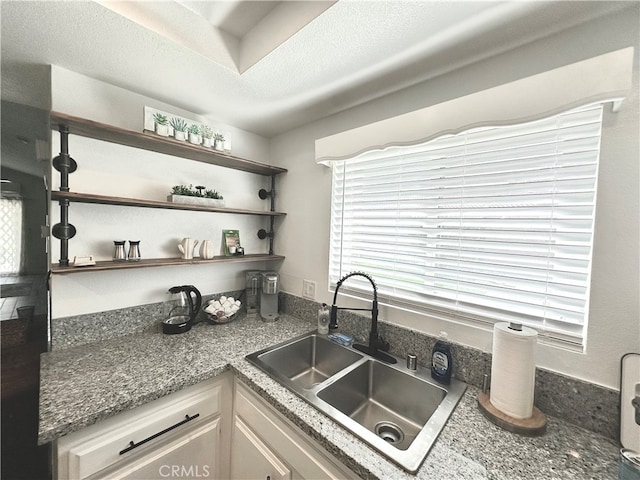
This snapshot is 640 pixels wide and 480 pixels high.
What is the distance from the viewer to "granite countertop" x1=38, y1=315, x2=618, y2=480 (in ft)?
2.16

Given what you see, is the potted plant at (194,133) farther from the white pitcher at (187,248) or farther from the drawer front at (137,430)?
the drawer front at (137,430)

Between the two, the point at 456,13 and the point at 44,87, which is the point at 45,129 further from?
the point at 456,13

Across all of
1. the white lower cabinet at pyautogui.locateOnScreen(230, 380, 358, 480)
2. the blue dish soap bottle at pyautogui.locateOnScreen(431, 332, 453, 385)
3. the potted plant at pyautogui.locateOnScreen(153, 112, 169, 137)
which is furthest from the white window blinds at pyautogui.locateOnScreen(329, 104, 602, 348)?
the potted plant at pyautogui.locateOnScreen(153, 112, 169, 137)

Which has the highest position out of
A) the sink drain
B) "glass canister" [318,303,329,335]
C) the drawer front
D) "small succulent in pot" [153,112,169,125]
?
"small succulent in pot" [153,112,169,125]

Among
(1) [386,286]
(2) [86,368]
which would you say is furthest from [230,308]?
(1) [386,286]

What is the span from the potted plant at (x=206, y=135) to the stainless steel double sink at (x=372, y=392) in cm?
121

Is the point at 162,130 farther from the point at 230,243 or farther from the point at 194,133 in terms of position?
the point at 230,243

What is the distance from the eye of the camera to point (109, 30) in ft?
3.02

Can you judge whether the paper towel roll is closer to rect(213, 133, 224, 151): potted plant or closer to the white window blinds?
the white window blinds

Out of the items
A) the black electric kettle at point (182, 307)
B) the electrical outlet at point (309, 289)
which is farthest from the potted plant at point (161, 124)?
the electrical outlet at point (309, 289)

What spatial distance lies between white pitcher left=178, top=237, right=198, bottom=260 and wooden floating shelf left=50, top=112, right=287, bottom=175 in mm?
514

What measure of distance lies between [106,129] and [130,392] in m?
1.12

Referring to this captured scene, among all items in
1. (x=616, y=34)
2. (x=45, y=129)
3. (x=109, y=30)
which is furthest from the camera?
(x=45, y=129)

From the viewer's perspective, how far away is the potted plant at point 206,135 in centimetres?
142
